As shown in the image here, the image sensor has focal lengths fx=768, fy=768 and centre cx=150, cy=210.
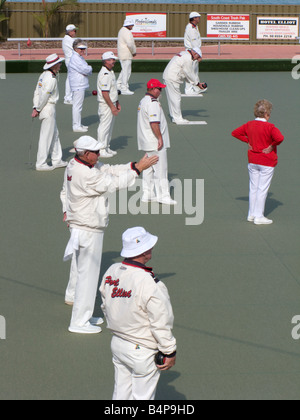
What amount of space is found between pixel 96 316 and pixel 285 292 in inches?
88.0

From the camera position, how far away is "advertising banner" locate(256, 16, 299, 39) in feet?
108

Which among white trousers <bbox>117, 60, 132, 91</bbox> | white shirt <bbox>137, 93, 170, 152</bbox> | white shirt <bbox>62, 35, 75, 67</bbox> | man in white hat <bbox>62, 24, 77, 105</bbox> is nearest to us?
white shirt <bbox>137, 93, 170, 152</bbox>

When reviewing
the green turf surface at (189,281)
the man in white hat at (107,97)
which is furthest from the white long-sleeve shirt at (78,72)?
A: the man in white hat at (107,97)

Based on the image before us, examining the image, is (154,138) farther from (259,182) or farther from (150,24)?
(150,24)

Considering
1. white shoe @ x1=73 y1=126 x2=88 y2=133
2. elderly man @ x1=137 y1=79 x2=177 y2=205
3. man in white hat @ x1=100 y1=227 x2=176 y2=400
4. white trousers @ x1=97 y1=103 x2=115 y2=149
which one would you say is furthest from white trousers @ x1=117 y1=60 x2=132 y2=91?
man in white hat @ x1=100 y1=227 x2=176 y2=400

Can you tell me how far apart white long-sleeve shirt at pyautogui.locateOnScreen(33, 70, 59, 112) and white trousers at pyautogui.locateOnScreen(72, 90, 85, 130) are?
8.55 feet

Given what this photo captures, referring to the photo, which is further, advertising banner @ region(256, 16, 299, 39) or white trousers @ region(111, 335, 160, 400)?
advertising banner @ region(256, 16, 299, 39)

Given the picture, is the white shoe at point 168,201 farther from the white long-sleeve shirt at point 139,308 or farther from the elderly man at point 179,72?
the white long-sleeve shirt at point 139,308

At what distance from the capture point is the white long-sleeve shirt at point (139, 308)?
18.5 feet

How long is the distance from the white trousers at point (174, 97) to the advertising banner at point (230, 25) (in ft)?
51.2

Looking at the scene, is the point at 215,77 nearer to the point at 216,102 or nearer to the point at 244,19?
the point at 216,102

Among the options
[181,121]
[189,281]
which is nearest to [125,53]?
[181,121]

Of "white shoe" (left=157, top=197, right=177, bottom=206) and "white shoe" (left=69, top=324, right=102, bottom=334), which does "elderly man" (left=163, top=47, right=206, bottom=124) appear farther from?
"white shoe" (left=69, top=324, right=102, bottom=334)
